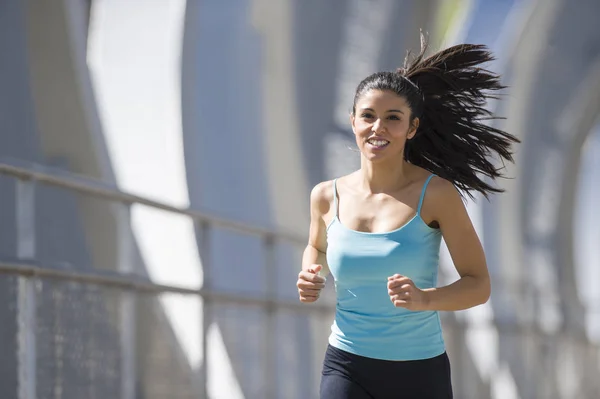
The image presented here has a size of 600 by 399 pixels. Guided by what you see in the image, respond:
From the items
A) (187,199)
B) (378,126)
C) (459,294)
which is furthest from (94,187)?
(187,199)

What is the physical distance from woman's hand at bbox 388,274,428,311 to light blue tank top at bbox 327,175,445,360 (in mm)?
190

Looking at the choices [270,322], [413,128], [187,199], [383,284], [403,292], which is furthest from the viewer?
[187,199]

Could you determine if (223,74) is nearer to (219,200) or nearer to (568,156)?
(219,200)

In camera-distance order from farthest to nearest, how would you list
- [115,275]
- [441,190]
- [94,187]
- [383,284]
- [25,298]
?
[115,275] → [94,187] → [25,298] → [441,190] → [383,284]

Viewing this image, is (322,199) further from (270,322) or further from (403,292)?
(270,322)

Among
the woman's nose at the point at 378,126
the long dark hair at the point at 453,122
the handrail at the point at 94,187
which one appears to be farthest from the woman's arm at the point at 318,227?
the handrail at the point at 94,187

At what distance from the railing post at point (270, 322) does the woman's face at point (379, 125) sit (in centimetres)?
393

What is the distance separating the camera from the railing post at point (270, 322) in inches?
285

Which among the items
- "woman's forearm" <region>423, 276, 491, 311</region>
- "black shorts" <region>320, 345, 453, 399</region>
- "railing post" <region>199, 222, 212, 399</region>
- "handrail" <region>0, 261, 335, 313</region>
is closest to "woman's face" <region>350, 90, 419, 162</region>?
"woman's forearm" <region>423, 276, 491, 311</region>

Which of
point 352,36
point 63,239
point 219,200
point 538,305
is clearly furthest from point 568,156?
point 63,239

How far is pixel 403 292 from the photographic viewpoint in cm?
310

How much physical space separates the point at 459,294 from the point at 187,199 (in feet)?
21.6

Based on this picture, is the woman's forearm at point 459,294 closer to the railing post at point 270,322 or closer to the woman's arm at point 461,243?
the woman's arm at point 461,243

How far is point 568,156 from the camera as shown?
23094 millimetres
